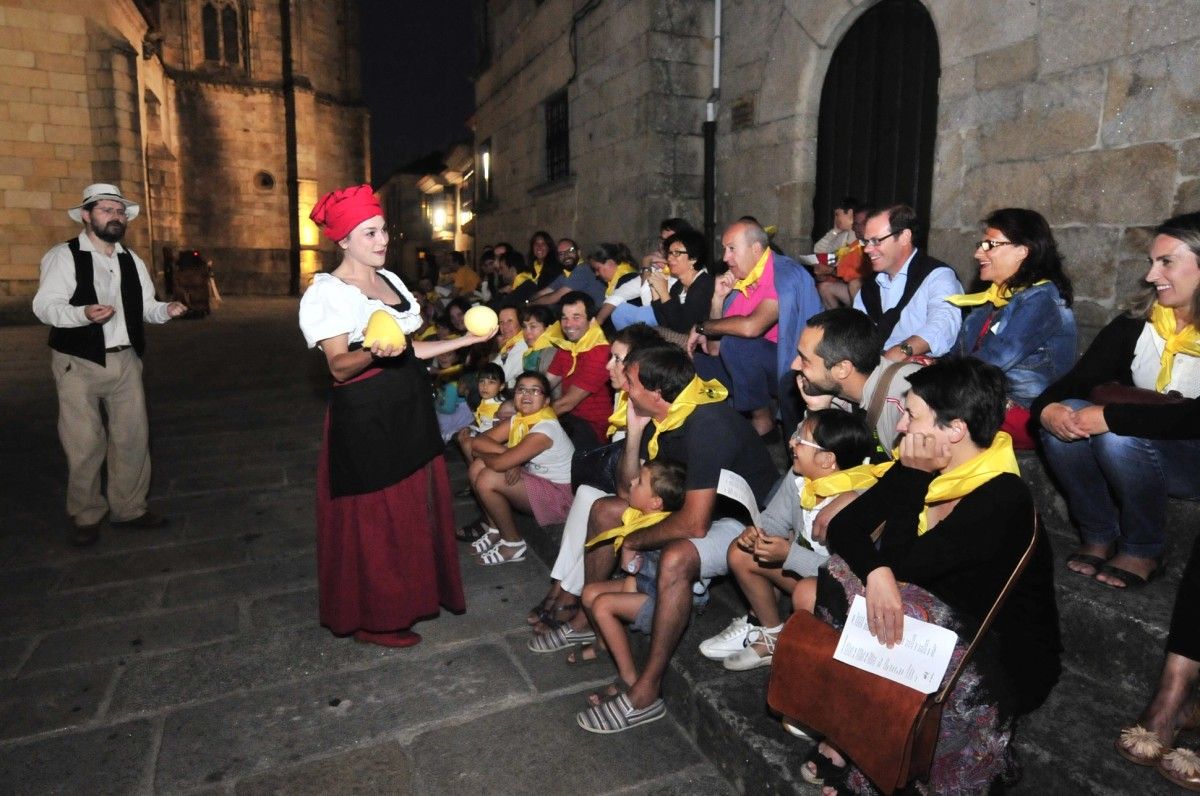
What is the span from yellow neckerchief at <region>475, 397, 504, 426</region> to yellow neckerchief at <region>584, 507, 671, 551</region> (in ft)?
7.69

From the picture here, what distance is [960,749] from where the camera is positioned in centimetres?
208

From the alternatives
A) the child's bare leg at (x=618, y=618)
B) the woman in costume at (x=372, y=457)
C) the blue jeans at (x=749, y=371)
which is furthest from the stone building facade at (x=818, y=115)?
the woman in costume at (x=372, y=457)

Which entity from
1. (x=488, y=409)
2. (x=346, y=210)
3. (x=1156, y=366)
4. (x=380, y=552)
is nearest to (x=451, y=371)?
(x=488, y=409)

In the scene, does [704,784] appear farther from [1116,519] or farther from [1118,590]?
[1116,519]

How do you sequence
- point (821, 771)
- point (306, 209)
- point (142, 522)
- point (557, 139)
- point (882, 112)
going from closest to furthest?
point (821, 771) → point (142, 522) → point (882, 112) → point (557, 139) → point (306, 209)

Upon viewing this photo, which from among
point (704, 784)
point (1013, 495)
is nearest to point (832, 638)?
point (1013, 495)

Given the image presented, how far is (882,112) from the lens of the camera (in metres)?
6.32

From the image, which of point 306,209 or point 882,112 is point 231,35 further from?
point 882,112

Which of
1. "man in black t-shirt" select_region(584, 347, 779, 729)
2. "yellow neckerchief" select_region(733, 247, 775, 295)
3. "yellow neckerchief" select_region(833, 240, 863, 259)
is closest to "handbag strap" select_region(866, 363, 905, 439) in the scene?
"man in black t-shirt" select_region(584, 347, 779, 729)

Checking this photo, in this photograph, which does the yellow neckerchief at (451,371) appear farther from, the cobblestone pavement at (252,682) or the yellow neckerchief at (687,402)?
the yellow neckerchief at (687,402)

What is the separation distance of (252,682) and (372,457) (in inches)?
44.2

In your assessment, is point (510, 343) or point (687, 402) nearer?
point (687, 402)

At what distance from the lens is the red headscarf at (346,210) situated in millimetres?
3104

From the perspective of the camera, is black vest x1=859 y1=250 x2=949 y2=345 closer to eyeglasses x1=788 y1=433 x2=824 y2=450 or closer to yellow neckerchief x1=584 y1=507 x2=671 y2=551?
eyeglasses x1=788 y1=433 x2=824 y2=450
